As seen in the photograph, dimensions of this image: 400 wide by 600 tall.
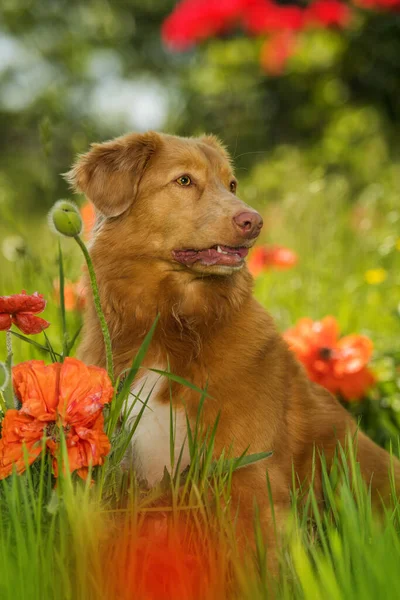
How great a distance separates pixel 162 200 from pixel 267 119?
7.65 m

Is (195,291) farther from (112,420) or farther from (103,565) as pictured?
(103,565)

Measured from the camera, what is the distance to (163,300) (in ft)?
9.12

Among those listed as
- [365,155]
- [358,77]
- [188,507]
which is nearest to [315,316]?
[188,507]

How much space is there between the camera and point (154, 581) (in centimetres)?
178

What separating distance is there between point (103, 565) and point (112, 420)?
0.37 metres

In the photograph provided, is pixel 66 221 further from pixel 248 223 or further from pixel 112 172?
pixel 112 172

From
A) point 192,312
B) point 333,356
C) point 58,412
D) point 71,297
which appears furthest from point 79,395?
point 333,356

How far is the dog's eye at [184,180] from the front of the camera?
112 inches

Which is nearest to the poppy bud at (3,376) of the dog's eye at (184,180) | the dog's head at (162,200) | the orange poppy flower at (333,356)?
the dog's head at (162,200)

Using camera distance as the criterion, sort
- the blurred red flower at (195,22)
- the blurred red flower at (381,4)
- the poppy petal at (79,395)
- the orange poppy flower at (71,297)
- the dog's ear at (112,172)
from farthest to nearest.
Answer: the blurred red flower at (195,22) → the blurred red flower at (381,4) → the orange poppy flower at (71,297) → the dog's ear at (112,172) → the poppy petal at (79,395)

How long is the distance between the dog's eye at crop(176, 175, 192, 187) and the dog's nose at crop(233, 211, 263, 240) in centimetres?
34

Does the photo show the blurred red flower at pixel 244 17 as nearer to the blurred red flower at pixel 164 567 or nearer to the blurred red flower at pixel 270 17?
the blurred red flower at pixel 270 17

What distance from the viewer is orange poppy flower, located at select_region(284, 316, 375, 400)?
369 cm

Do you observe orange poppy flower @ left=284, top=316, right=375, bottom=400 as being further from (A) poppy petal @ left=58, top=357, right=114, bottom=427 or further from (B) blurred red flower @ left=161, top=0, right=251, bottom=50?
(B) blurred red flower @ left=161, top=0, right=251, bottom=50
